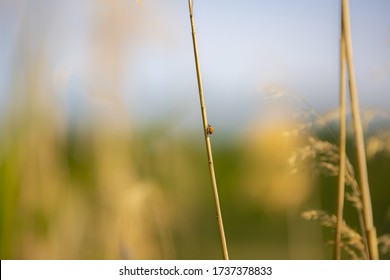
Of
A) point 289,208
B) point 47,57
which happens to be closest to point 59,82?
point 47,57

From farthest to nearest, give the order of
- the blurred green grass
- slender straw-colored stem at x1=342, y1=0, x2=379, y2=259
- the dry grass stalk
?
the blurred green grass
the dry grass stalk
slender straw-colored stem at x1=342, y1=0, x2=379, y2=259

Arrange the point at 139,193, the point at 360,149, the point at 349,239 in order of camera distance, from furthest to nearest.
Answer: the point at 139,193 < the point at 349,239 < the point at 360,149

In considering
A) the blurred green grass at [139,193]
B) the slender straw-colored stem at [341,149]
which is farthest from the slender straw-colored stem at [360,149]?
the blurred green grass at [139,193]

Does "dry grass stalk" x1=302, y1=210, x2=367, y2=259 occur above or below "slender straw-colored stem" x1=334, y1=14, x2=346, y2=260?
below

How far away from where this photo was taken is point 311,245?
115 centimetres

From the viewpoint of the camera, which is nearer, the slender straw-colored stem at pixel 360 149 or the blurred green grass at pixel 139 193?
the slender straw-colored stem at pixel 360 149

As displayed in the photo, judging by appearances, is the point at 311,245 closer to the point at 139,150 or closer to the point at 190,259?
the point at 190,259

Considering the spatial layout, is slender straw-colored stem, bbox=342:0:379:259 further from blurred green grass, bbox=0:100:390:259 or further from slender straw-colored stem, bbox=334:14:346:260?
blurred green grass, bbox=0:100:390:259

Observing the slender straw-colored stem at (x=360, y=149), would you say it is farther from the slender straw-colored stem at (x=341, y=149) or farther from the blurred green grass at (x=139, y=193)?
the blurred green grass at (x=139, y=193)

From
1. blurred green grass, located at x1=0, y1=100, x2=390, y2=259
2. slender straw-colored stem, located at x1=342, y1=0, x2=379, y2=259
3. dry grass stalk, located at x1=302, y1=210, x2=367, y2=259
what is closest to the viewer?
slender straw-colored stem, located at x1=342, y1=0, x2=379, y2=259

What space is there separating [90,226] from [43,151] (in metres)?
0.26

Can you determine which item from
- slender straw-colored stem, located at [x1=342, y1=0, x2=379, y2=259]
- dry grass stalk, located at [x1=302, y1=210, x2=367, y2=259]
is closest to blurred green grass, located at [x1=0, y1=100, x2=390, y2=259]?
dry grass stalk, located at [x1=302, y1=210, x2=367, y2=259]

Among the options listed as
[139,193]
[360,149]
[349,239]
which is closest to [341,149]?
[360,149]

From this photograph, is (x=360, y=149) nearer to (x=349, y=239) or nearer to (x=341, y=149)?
(x=341, y=149)
